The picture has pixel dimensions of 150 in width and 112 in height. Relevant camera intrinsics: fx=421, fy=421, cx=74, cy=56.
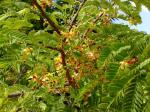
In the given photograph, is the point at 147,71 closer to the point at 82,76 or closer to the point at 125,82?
the point at 125,82

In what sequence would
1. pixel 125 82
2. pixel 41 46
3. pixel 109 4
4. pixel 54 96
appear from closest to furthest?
pixel 125 82
pixel 41 46
pixel 54 96
pixel 109 4

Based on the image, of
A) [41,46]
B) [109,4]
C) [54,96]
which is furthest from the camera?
[109,4]

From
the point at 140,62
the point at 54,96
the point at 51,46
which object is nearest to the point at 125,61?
the point at 140,62

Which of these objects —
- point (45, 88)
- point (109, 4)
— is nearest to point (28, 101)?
point (45, 88)

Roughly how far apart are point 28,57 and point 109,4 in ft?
3.14

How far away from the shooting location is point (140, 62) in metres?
2.43

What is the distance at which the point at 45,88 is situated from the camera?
3494 millimetres

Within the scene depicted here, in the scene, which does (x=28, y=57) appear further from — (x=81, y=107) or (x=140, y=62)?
(x=140, y=62)

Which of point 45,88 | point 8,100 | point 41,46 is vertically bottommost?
point 8,100

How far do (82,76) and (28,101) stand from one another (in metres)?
0.49

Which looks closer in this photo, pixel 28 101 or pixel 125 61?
pixel 125 61

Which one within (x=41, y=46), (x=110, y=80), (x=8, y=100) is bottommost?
(x=8, y=100)

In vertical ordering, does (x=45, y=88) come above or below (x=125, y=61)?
below

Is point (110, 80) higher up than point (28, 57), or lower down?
higher up
